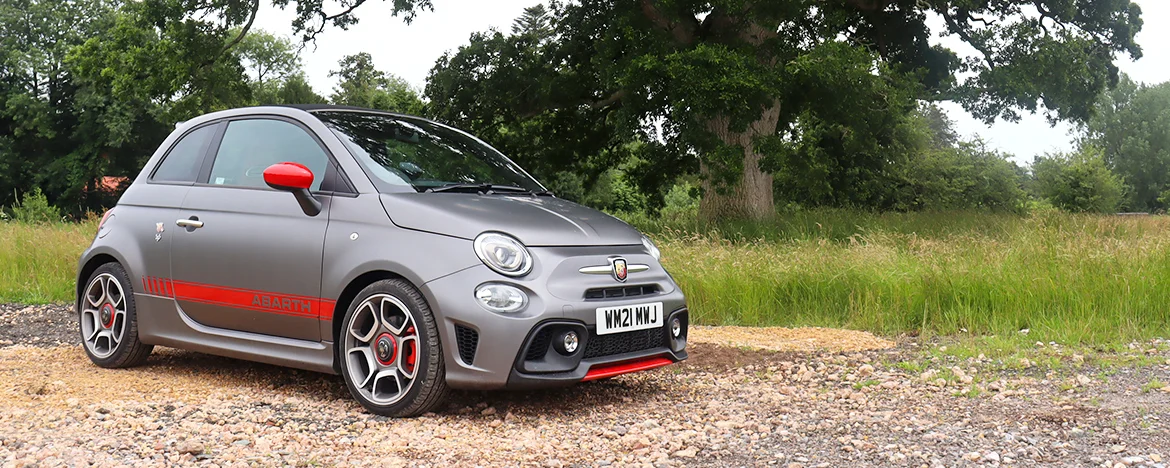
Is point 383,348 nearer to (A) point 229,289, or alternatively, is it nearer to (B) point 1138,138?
(A) point 229,289

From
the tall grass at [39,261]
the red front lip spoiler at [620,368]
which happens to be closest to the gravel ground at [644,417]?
the red front lip spoiler at [620,368]

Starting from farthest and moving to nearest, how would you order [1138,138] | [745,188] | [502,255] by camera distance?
1. [1138,138]
2. [745,188]
3. [502,255]

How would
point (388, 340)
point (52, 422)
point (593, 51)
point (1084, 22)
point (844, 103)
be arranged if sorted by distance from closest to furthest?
point (52, 422) < point (388, 340) < point (844, 103) < point (593, 51) < point (1084, 22)

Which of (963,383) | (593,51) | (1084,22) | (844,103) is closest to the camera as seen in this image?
(963,383)

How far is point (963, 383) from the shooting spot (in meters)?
5.74

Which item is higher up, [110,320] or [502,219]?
[502,219]

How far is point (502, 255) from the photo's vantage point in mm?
4668

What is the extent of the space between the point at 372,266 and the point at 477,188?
0.90m

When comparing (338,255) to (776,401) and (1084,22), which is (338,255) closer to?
(776,401)

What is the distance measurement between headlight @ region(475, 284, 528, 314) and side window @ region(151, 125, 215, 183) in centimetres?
241

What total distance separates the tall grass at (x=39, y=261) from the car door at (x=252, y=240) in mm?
6180

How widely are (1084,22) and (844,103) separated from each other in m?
9.13

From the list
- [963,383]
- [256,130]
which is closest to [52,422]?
[256,130]

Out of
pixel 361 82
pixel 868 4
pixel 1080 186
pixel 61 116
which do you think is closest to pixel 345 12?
pixel 868 4
